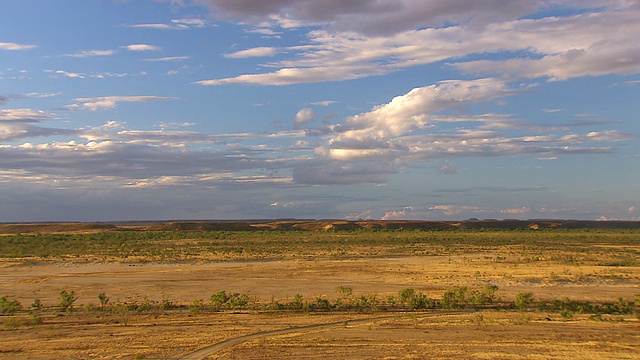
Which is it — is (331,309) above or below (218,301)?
below

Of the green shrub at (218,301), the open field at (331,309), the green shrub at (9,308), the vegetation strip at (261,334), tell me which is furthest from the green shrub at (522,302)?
the green shrub at (9,308)

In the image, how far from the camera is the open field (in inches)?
721

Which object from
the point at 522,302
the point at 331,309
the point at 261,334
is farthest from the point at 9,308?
the point at 522,302

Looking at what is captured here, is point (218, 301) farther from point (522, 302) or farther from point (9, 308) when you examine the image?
point (522, 302)

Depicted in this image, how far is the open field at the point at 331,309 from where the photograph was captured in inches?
721

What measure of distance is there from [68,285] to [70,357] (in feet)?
58.9

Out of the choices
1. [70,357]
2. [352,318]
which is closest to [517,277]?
[352,318]

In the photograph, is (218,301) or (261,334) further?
(218,301)

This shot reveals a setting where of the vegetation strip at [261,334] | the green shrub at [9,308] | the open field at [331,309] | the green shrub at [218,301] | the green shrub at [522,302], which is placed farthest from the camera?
the green shrub at [218,301]

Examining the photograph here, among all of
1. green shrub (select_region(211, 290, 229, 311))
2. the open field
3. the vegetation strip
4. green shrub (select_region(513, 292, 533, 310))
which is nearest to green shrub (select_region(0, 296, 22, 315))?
the open field

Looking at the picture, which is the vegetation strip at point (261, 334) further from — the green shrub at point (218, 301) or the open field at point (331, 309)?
the green shrub at point (218, 301)

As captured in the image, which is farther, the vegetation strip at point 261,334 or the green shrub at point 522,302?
the green shrub at point 522,302

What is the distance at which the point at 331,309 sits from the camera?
984 inches

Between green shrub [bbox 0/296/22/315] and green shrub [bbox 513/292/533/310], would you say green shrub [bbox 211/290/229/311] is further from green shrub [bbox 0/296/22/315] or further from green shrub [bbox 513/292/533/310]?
green shrub [bbox 513/292/533/310]
